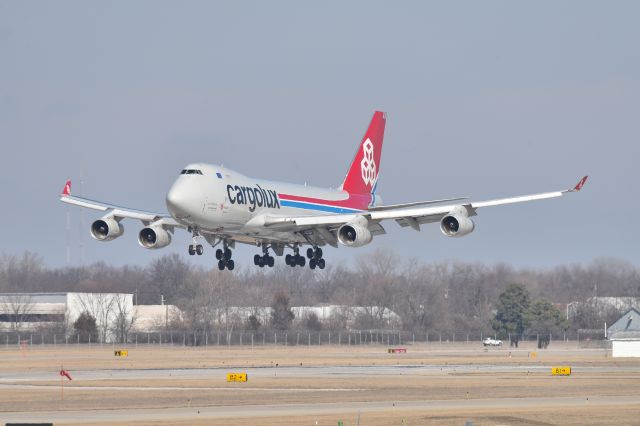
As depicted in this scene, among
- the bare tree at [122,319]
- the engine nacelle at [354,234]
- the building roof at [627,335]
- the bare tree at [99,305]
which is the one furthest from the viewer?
the bare tree at [99,305]

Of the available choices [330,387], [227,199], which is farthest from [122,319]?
[227,199]

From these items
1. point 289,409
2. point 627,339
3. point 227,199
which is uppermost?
point 227,199

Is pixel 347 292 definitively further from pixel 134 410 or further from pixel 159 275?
pixel 134 410

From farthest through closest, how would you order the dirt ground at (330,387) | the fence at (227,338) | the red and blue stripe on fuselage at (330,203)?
the fence at (227,338)
the red and blue stripe on fuselage at (330,203)
the dirt ground at (330,387)

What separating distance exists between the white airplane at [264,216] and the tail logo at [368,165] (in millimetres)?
5628

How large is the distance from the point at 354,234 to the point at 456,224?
22.3ft

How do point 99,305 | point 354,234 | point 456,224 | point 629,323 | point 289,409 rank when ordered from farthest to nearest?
point 99,305
point 629,323
point 354,234
point 456,224
point 289,409

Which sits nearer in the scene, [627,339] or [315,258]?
[315,258]

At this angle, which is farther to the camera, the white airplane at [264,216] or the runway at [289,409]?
the white airplane at [264,216]

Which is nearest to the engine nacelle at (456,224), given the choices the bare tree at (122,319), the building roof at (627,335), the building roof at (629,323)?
the building roof at (627,335)

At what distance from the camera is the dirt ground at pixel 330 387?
64188mm

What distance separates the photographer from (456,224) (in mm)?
82625

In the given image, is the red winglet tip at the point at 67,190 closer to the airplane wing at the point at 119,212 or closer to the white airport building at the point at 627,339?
the airplane wing at the point at 119,212

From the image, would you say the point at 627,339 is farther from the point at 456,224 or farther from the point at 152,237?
the point at 152,237
